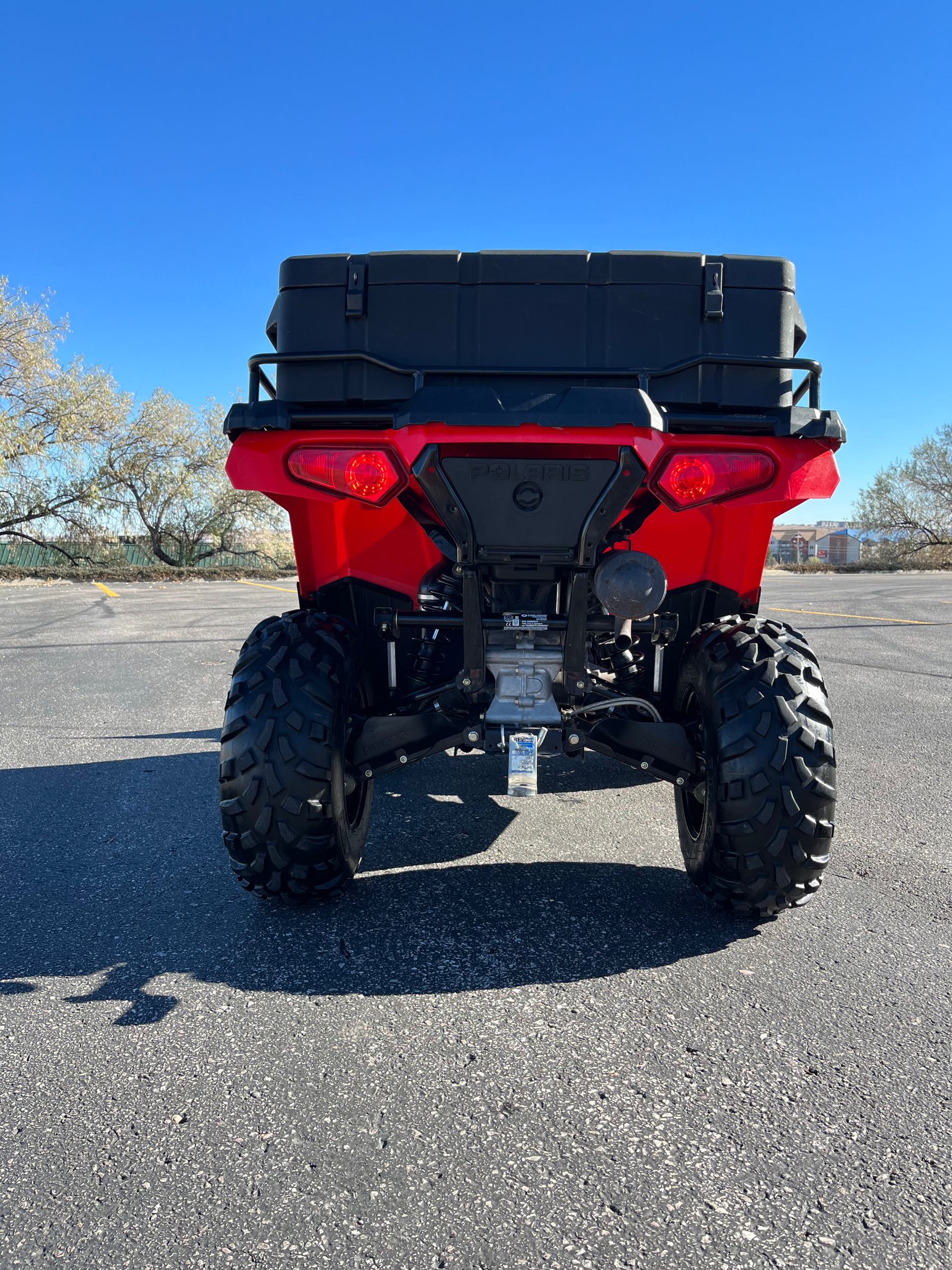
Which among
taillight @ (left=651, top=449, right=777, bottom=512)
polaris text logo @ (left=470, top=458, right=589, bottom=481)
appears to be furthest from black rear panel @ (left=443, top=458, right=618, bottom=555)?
taillight @ (left=651, top=449, right=777, bottom=512)

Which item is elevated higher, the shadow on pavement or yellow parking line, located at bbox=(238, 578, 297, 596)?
the shadow on pavement

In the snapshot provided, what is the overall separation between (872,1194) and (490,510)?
6.09 feet

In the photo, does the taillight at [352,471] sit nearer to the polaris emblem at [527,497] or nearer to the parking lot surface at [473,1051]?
the polaris emblem at [527,497]

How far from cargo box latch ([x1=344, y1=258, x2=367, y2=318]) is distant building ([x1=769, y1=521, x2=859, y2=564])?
141ft

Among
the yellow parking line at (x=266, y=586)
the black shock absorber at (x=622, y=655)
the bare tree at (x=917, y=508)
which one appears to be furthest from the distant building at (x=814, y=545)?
the black shock absorber at (x=622, y=655)

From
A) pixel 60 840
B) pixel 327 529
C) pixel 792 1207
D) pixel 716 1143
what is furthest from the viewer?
pixel 60 840

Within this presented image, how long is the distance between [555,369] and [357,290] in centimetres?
72

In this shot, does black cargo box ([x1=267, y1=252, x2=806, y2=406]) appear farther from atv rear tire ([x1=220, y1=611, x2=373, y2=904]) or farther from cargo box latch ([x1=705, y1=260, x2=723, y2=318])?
atv rear tire ([x1=220, y1=611, x2=373, y2=904])

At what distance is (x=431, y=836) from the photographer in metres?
3.61

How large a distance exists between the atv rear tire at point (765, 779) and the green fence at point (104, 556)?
102 ft

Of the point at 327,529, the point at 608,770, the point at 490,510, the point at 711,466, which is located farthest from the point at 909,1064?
the point at 608,770

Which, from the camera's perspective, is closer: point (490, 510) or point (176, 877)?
point (490, 510)

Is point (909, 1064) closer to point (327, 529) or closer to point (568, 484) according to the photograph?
point (568, 484)

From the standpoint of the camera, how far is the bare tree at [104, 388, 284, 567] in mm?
33500
